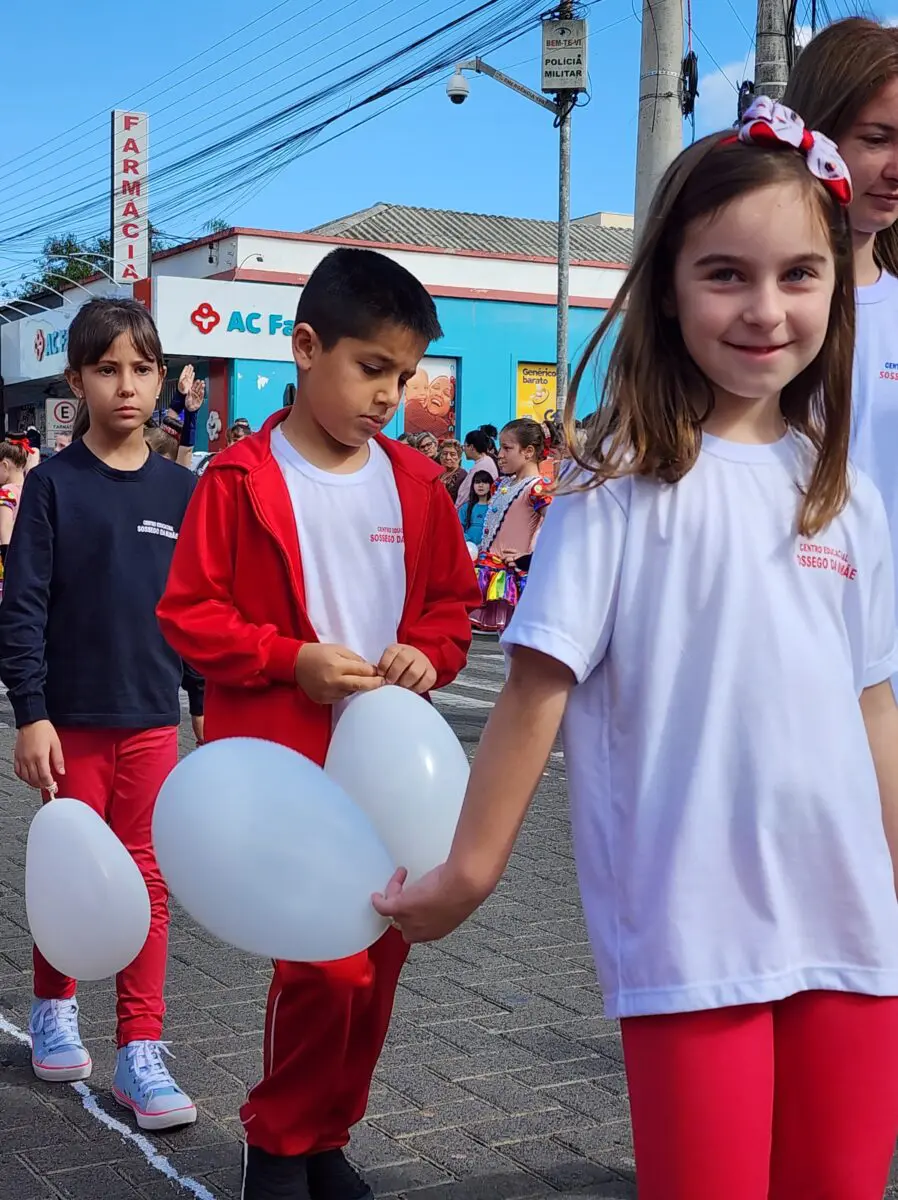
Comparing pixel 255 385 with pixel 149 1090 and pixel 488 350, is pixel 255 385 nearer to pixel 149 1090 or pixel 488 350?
pixel 488 350

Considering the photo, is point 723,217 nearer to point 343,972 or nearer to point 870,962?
point 870,962

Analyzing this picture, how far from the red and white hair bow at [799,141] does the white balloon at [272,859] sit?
42.5 inches

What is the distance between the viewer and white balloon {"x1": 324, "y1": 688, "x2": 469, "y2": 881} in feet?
7.65

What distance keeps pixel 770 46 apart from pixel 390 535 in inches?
287

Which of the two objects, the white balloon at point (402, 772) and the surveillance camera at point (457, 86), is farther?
the surveillance camera at point (457, 86)

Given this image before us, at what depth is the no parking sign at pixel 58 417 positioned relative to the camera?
1476 inches

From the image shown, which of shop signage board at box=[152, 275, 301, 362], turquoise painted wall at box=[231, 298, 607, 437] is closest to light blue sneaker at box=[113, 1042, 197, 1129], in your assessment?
shop signage board at box=[152, 275, 301, 362]

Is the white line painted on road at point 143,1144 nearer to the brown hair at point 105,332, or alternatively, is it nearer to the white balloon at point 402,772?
the white balloon at point 402,772

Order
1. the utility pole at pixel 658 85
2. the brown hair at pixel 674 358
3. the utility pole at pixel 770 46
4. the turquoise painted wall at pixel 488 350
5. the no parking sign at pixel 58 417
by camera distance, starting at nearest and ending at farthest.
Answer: the brown hair at pixel 674 358
the utility pole at pixel 770 46
the utility pole at pixel 658 85
the turquoise painted wall at pixel 488 350
the no parking sign at pixel 58 417

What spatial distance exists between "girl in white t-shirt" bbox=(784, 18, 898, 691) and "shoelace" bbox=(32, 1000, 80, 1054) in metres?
2.19

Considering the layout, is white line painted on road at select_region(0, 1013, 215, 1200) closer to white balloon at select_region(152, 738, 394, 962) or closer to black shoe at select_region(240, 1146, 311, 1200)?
black shoe at select_region(240, 1146, 311, 1200)

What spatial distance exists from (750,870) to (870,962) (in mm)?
181

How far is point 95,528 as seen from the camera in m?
3.40

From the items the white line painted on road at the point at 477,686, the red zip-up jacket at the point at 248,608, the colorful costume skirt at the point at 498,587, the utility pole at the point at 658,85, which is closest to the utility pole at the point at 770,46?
the utility pole at the point at 658,85
